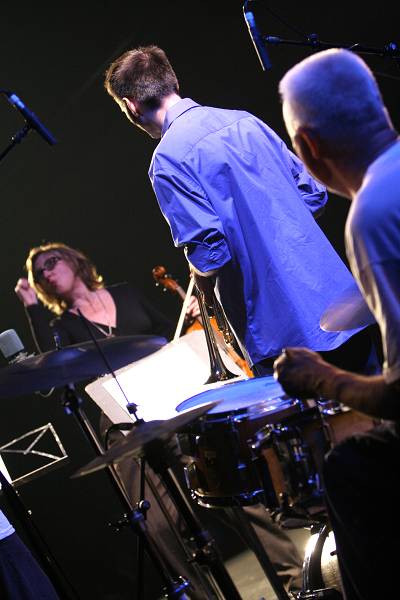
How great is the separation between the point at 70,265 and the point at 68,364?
278 centimetres

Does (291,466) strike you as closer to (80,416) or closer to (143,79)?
(80,416)

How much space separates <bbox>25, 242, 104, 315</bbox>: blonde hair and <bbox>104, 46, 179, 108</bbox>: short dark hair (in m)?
2.14

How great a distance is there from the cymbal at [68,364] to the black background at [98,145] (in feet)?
9.46

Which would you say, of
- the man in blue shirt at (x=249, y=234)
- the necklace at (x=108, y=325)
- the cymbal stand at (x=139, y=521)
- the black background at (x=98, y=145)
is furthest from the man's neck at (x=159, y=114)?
the necklace at (x=108, y=325)

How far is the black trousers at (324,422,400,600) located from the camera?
5.59 ft

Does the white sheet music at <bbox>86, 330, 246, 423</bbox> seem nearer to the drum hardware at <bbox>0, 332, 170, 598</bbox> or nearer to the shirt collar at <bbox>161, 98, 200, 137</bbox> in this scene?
the drum hardware at <bbox>0, 332, 170, 598</bbox>

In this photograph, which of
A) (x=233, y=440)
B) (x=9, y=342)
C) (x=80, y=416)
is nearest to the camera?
(x=233, y=440)

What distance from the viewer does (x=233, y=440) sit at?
2412 millimetres

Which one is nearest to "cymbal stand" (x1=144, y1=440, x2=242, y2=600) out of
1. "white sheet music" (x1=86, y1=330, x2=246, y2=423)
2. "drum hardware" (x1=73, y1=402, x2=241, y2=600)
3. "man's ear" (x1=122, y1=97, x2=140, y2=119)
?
"drum hardware" (x1=73, y1=402, x2=241, y2=600)

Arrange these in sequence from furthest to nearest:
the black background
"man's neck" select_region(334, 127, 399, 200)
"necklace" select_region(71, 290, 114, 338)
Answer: "necklace" select_region(71, 290, 114, 338) → the black background → "man's neck" select_region(334, 127, 399, 200)

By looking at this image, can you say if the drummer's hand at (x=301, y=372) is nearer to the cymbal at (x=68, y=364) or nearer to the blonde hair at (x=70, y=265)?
the cymbal at (x=68, y=364)

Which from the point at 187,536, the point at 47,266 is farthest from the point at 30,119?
the point at 187,536

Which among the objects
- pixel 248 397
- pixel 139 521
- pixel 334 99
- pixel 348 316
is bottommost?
pixel 139 521

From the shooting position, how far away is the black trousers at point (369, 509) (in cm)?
170
